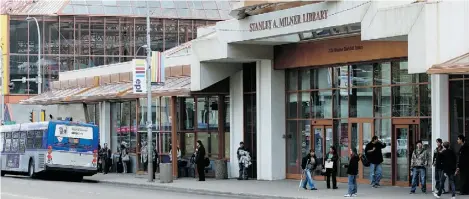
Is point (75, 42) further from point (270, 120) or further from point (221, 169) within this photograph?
point (270, 120)

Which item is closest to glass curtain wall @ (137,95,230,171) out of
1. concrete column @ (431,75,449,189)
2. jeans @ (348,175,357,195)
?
jeans @ (348,175,357,195)

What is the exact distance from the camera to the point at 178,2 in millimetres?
83000

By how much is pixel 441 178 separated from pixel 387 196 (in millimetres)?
1774

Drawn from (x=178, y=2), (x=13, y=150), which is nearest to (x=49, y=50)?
(x=178, y=2)

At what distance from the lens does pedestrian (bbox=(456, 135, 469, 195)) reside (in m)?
24.6

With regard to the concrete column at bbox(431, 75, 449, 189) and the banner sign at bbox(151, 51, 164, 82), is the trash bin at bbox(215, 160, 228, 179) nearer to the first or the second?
the banner sign at bbox(151, 51, 164, 82)

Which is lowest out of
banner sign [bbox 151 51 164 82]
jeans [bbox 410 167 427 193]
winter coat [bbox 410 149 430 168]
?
jeans [bbox 410 167 427 193]

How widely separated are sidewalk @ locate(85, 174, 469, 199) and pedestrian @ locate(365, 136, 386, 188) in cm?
40

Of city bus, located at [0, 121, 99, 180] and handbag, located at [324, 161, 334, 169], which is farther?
city bus, located at [0, 121, 99, 180]

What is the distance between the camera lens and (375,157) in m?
28.8

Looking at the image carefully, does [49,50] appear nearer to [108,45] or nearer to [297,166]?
[108,45]

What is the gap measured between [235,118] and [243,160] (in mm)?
2300

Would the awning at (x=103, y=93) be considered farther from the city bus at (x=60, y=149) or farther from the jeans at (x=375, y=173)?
the jeans at (x=375, y=173)

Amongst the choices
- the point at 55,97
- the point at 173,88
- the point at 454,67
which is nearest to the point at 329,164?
the point at 454,67
